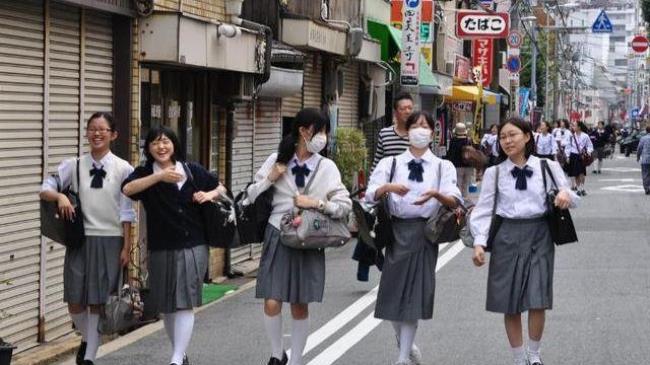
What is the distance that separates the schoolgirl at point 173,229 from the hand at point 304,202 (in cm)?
53

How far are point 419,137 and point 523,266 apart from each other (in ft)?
3.86

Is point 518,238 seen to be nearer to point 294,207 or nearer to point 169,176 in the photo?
point 294,207

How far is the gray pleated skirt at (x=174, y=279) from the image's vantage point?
29.7 ft

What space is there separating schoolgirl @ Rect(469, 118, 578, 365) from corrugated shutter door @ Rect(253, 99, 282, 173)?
1003 cm

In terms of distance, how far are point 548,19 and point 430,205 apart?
68.6 metres

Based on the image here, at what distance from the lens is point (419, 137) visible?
31.1ft

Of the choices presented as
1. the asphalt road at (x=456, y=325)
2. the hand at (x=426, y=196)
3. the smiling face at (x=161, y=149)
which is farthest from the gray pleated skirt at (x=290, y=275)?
the asphalt road at (x=456, y=325)

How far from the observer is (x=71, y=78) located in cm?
1198

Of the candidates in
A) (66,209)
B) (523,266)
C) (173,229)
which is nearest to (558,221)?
(523,266)

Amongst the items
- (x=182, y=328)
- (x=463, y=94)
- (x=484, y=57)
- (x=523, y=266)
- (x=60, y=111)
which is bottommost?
(x=182, y=328)

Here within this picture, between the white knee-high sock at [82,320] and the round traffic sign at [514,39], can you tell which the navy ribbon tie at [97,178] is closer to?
the white knee-high sock at [82,320]

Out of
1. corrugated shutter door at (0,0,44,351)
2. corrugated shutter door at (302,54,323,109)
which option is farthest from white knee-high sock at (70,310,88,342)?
corrugated shutter door at (302,54,323,109)

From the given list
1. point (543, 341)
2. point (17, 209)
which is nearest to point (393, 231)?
point (543, 341)

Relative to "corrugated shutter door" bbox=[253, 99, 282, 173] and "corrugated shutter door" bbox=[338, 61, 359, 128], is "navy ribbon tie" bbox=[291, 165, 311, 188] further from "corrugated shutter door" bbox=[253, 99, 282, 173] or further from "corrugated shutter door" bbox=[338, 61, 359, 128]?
"corrugated shutter door" bbox=[338, 61, 359, 128]
